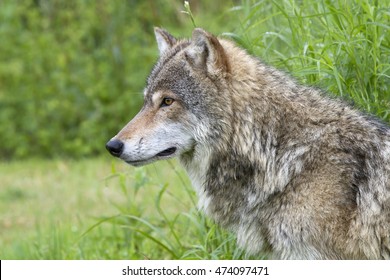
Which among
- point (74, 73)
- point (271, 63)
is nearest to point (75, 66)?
point (74, 73)

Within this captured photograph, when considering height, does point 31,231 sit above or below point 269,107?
below

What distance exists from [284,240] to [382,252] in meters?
0.52

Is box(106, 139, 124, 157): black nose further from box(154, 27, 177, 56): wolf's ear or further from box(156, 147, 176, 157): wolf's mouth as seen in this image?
box(154, 27, 177, 56): wolf's ear

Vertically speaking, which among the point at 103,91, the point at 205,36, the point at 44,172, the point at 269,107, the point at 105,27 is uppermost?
the point at 205,36

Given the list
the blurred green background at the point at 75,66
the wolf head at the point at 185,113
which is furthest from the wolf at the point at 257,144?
the blurred green background at the point at 75,66

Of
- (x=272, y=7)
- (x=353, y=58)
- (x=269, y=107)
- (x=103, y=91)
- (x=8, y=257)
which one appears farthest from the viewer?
(x=103, y=91)

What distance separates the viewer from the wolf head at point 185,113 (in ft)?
15.1

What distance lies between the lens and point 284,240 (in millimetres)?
4363

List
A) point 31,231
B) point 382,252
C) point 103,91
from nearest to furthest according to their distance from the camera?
point 382,252 → point 31,231 → point 103,91

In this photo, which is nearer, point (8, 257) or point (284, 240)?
point (284, 240)

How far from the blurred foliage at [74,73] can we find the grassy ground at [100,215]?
53 centimetres

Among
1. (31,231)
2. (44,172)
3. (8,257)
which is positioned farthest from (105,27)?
(8,257)

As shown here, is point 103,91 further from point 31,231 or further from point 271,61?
point 271,61

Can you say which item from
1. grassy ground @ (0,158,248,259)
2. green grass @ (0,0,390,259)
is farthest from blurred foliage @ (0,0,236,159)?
green grass @ (0,0,390,259)
